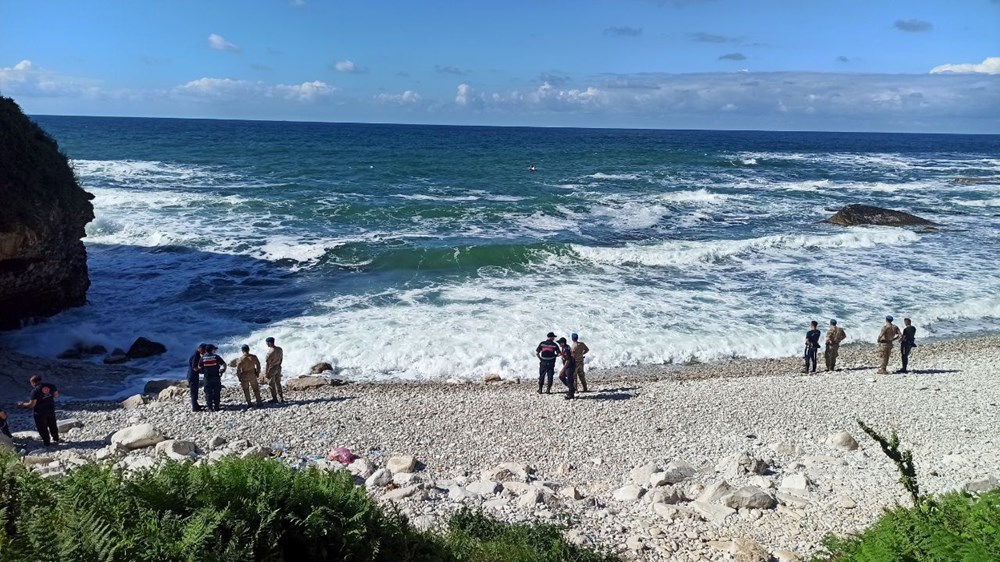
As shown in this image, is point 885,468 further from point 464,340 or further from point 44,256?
point 44,256

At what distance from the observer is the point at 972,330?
20.4 m

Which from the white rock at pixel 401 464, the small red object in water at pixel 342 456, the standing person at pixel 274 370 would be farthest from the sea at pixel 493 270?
the white rock at pixel 401 464

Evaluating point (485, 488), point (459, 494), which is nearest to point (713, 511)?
point (485, 488)

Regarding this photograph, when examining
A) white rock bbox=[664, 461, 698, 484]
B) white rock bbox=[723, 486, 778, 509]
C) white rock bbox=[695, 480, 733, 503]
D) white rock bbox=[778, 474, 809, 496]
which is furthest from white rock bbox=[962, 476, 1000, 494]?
white rock bbox=[664, 461, 698, 484]

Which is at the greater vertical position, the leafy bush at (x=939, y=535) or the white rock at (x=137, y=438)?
the leafy bush at (x=939, y=535)

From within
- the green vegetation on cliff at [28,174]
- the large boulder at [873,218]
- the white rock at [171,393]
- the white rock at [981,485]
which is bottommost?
the white rock at [171,393]

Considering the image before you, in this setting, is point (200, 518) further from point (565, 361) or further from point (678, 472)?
point (565, 361)

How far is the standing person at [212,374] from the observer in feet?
44.9

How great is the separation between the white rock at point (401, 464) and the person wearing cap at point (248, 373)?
4647mm

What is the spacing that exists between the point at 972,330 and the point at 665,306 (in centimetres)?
891

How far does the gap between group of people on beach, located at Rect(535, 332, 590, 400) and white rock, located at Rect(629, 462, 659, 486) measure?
4.08 m

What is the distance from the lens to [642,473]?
1046cm

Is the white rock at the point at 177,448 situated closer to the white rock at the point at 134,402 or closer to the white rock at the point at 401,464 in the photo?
the white rock at the point at 401,464

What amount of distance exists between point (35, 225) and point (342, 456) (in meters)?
12.8
